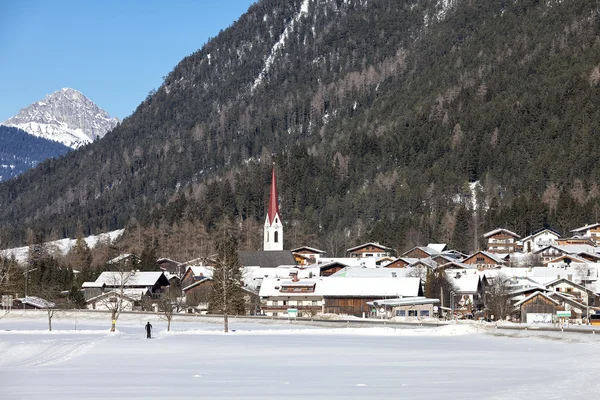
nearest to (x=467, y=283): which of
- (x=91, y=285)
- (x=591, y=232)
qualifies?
(x=91, y=285)

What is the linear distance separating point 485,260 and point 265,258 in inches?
1566

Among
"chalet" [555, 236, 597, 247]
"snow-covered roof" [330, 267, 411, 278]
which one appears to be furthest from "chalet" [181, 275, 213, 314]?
"chalet" [555, 236, 597, 247]

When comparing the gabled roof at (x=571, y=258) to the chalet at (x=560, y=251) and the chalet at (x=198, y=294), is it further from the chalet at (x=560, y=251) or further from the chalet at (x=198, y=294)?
the chalet at (x=198, y=294)

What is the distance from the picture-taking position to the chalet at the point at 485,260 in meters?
170

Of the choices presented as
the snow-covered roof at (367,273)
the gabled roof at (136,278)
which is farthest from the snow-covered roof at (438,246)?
the gabled roof at (136,278)

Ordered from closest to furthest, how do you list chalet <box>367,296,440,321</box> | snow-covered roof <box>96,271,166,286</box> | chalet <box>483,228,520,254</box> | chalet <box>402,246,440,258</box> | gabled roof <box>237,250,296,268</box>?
chalet <box>367,296,440,321</box>, snow-covered roof <box>96,271,166,286</box>, chalet <box>402,246,440,258</box>, gabled roof <box>237,250,296,268</box>, chalet <box>483,228,520,254</box>

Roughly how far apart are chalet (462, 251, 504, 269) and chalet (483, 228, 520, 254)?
18.3 m

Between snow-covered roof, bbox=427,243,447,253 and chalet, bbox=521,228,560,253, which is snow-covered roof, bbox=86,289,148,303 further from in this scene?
chalet, bbox=521,228,560,253

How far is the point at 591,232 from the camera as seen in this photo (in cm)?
19238

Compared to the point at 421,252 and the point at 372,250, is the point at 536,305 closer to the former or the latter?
the point at 421,252

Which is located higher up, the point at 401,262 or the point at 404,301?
the point at 401,262

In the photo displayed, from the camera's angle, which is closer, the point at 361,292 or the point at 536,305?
the point at 536,305

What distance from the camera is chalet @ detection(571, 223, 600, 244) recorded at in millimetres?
191125

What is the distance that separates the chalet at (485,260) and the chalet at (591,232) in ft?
85.7
